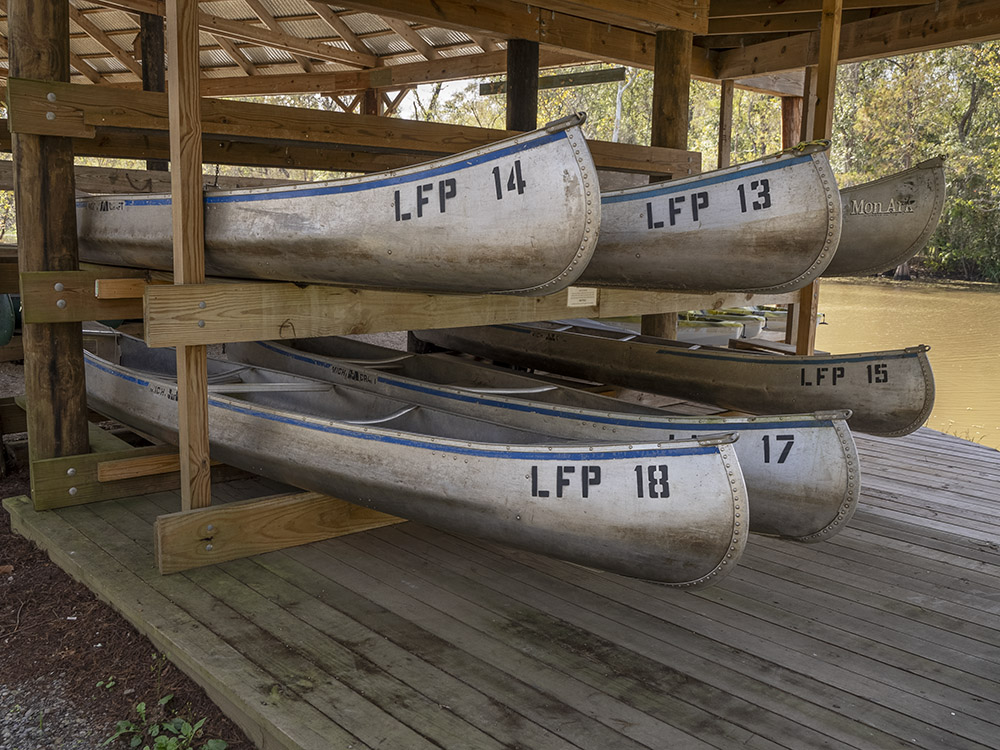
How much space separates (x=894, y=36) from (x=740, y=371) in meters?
3.21

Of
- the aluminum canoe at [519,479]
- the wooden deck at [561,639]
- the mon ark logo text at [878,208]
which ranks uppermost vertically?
the mon ark logo text at [878,208]

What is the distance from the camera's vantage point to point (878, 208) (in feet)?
15.4

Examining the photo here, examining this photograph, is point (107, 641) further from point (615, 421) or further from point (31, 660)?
point (615, 421)

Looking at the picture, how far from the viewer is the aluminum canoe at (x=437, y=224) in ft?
8.73

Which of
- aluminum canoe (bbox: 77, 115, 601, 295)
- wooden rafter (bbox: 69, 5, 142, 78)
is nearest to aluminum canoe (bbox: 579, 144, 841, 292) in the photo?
aluminum canoe (bbox: 77, 115, 601, 295)

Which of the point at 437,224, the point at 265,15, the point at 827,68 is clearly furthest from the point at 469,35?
the point at 437,224

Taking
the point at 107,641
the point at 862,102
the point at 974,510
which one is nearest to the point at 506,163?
the point at 107,641

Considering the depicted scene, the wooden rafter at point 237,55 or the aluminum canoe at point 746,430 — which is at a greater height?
the wooden rafter at point 237,55

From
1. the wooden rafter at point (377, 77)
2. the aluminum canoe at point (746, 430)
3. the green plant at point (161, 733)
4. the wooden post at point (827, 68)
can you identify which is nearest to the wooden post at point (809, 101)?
the wooden post at point (827, 68)

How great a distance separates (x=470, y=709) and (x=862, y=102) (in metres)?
30.6

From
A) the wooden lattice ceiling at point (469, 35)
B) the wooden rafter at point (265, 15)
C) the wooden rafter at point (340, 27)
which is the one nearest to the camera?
the wooden lattice ceiling at point (469, 35)

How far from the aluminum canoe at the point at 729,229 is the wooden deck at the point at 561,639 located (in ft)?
3.94

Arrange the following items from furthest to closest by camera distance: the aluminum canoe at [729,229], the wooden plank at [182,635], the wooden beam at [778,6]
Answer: the wooden beam at [778,6] → the aluminum canoe at [729,229] → the wooden plank at [182,635]

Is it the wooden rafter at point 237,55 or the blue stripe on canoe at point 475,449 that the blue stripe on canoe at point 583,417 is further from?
the wooden rafter at point 237,55
